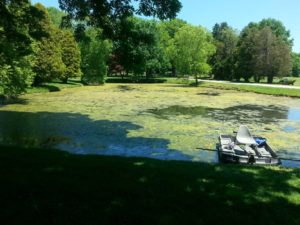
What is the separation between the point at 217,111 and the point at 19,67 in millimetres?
16962

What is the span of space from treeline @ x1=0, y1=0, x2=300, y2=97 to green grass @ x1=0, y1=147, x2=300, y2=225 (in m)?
4.62

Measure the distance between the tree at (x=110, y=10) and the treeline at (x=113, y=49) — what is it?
3cm

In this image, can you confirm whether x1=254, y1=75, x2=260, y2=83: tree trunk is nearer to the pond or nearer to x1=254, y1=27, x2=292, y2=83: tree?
x1=254, y1=27, x2=292, y2=83: tree

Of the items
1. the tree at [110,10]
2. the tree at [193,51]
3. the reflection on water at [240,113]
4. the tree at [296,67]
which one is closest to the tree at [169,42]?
the tree at [193,51]

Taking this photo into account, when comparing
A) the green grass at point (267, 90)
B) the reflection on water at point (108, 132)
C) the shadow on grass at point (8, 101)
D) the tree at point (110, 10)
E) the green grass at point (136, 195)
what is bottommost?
the shadow on grass at point (8, 101)

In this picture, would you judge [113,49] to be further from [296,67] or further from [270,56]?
[296,67]

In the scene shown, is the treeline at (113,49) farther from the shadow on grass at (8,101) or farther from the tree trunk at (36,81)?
the shadow on grass at (8,101)

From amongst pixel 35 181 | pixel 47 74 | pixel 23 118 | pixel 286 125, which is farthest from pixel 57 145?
pixel 47 74

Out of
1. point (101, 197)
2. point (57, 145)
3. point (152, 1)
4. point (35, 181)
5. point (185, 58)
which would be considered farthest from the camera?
point (185, 58)

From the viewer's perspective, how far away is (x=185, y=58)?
62.3m

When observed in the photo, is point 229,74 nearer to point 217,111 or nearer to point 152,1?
point 217,111

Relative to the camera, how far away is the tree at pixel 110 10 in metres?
9.87

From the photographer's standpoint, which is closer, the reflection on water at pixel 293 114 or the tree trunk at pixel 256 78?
the reflection on water at pixel 293 114

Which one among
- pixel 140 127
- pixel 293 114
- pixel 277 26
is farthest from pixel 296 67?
pixel 140 127
